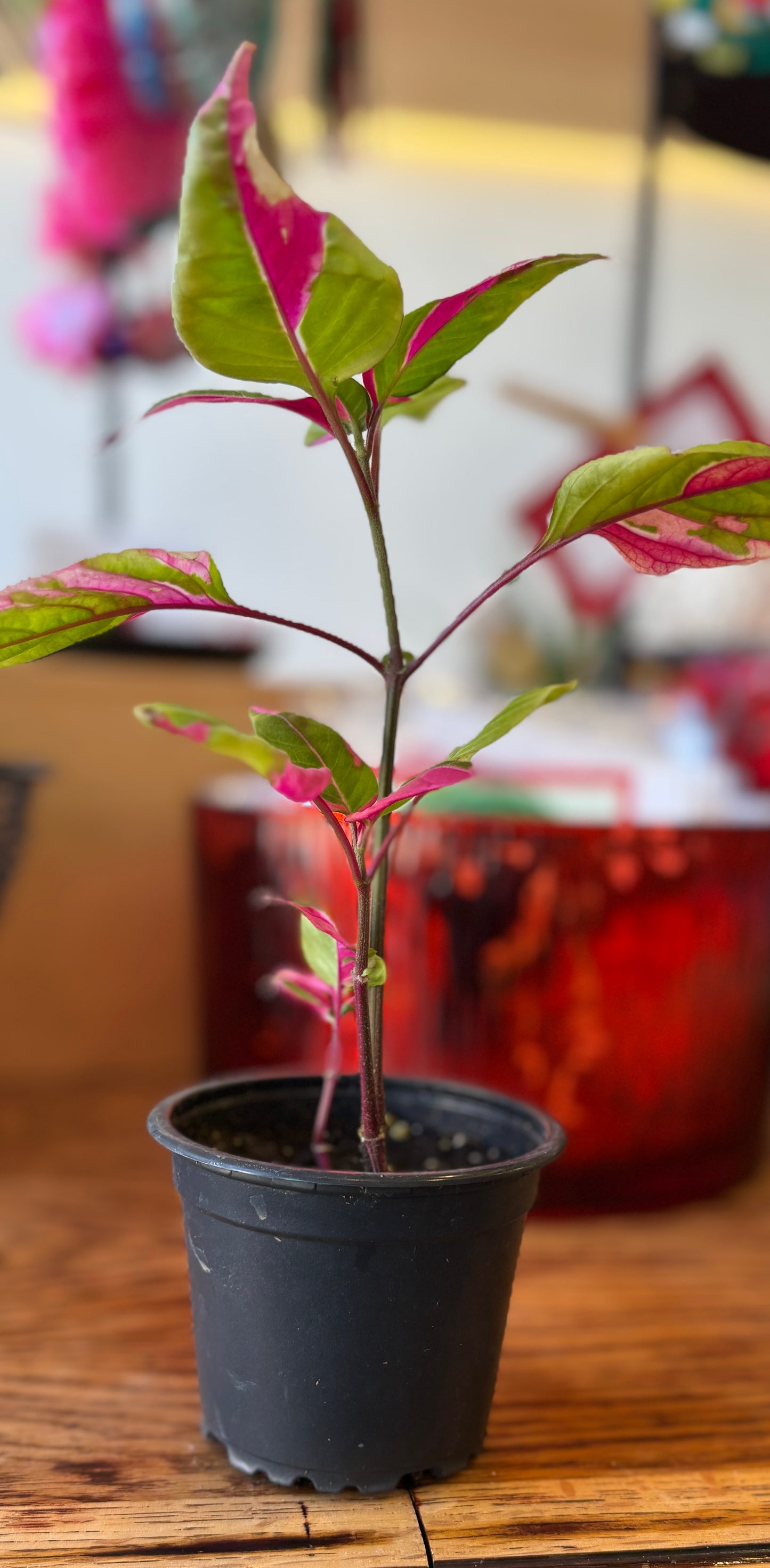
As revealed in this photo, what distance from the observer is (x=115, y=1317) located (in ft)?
2.39

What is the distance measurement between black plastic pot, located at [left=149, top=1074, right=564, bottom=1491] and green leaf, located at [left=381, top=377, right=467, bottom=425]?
0.34 meters

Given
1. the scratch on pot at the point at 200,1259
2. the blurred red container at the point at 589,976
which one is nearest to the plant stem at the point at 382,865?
the scratch on pot at the point at 200,1259

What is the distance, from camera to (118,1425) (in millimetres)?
584

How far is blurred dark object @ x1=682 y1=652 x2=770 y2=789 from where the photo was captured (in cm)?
132

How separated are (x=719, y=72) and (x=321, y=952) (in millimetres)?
2493

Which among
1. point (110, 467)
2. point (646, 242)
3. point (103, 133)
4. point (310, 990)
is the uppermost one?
point (646, 242)

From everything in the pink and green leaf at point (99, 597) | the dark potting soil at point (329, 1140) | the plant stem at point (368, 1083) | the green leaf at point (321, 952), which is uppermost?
the pink and green leaf at point (99, 597)

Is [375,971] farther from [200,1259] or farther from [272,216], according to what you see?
[272,216]

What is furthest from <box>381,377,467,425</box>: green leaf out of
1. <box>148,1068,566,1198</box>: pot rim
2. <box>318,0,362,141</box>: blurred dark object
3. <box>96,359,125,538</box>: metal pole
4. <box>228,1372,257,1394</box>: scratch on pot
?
<box>318,0,362,141</box>: blurred dark object

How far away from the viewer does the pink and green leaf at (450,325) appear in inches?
16.9

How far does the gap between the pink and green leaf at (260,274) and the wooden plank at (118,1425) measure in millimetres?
479

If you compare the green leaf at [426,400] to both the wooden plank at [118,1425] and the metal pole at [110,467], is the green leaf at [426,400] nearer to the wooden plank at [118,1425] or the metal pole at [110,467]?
the wooden plank at [118,1425]

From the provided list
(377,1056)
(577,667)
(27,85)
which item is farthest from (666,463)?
(27,85)

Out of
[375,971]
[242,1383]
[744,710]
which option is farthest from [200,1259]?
[744,710]
